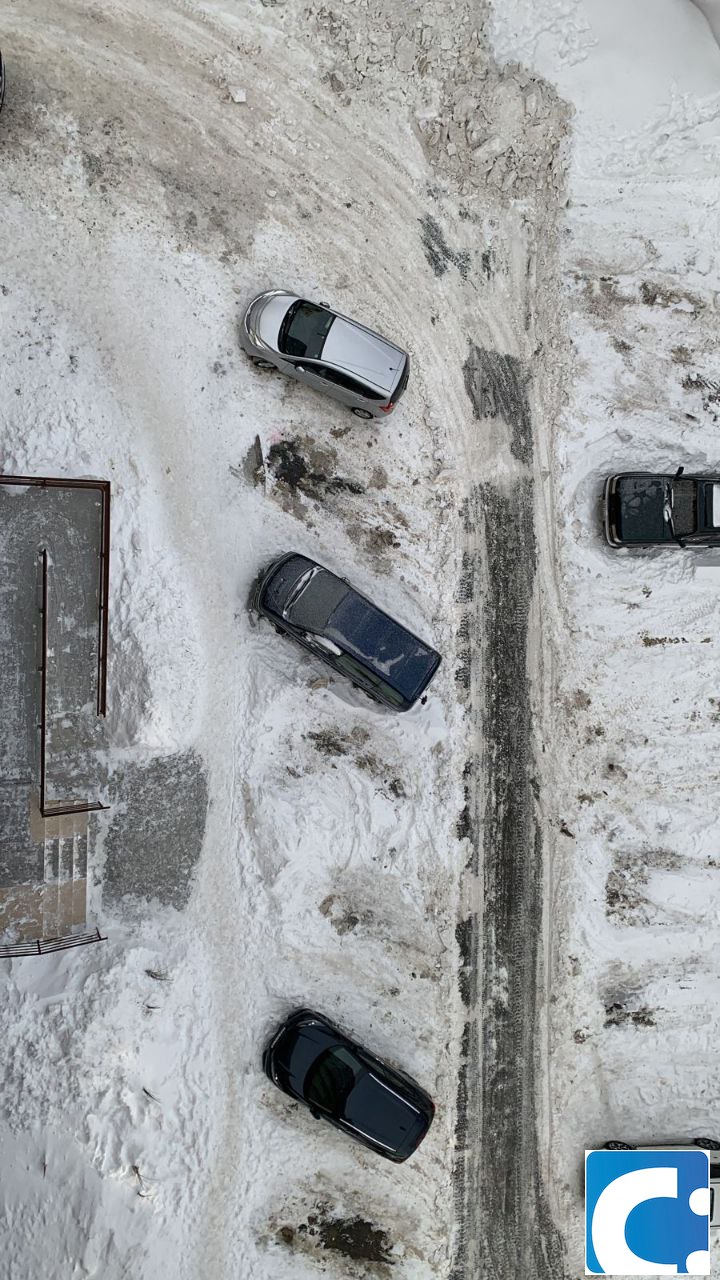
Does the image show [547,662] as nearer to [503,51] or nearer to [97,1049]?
[97,1049]

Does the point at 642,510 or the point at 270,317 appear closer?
the point at 270,317

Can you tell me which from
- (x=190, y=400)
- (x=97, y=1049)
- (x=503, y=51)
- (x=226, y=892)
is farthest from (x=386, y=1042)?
(x=503, y=51)

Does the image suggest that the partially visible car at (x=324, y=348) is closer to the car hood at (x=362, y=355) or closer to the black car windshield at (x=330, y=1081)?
the car hood at (x=362, y=355)

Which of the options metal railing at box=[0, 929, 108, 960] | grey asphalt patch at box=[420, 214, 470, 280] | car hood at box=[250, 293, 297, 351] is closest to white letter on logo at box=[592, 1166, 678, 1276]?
metal railing at box=[0, 929, 108, 960]

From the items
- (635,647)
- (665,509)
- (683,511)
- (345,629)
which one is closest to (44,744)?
(345,629)

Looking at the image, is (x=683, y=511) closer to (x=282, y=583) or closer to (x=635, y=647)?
(x=635, y=647)

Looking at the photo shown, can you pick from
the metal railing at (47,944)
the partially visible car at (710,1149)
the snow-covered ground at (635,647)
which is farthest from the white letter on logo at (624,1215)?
the metal railing at (47,944)
